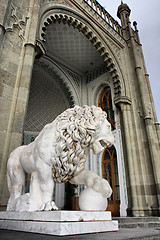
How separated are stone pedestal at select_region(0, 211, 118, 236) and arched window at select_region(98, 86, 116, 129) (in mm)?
5518

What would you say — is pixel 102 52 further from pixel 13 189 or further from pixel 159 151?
pixel 13 189

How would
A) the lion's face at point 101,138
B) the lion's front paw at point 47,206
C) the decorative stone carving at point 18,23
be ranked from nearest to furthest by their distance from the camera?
1. the lion's front paw at point 47,206
2. the lion's face at point 101,138
3. the decorative stone carving at point 18,23

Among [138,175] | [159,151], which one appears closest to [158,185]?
[138,175]

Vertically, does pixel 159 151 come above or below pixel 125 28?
below

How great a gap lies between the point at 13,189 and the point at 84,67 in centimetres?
706

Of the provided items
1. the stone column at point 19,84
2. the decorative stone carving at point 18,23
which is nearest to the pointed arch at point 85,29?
the stone column at point 19,84

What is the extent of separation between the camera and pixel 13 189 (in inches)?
54.2

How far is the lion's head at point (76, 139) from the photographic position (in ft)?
3.96

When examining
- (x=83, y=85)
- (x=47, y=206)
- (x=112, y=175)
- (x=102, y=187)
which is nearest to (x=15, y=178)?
(x=47, y=206)

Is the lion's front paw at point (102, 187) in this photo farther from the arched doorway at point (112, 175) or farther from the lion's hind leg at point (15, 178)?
the arched doorway at point (112, 175)

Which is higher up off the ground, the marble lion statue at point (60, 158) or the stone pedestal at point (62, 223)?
the marble lion statue at point (60, 158)

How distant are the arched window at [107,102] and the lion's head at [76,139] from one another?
5171mm

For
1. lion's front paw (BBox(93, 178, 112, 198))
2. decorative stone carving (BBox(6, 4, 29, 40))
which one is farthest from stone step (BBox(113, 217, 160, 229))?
decorative stone carving (BBox(6, 4, 29, 40))

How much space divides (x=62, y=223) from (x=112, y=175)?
5.21 metres
